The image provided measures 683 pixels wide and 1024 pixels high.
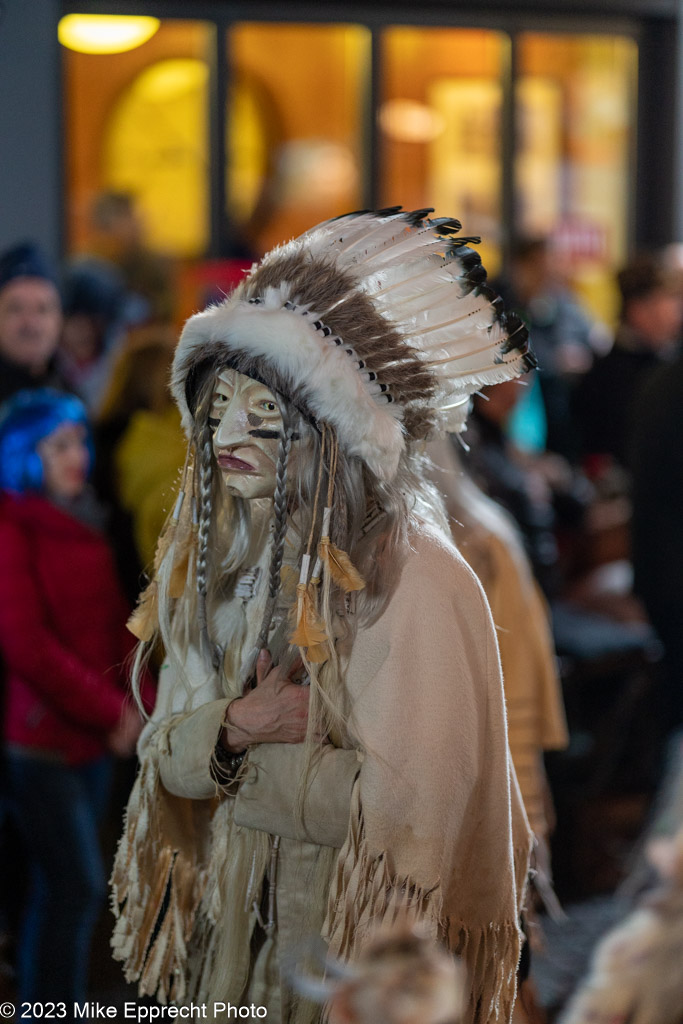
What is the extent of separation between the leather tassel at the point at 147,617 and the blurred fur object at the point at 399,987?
90 centimetres

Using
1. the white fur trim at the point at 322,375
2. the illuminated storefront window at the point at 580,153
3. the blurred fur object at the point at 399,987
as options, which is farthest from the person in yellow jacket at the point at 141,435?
the illuminated storefront window at the point at 580,153

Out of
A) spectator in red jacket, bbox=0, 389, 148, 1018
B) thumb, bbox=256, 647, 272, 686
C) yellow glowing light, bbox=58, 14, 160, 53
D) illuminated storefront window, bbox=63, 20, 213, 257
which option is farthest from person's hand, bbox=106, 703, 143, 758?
yellow glowing light, bbox=58, 14, 160, 53

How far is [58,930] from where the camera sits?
3045 millimetres

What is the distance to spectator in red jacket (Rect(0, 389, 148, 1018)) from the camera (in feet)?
10.2

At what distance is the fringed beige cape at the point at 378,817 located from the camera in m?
1.87

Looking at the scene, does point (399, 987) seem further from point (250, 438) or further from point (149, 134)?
point (149, 134)

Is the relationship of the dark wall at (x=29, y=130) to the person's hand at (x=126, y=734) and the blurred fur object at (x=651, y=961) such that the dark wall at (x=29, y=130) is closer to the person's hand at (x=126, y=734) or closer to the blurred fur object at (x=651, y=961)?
the person's hand at (x=126, y=734)

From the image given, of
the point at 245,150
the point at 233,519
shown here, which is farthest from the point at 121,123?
the point at 233,519

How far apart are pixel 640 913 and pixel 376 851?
616mm

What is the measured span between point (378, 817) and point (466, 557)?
121cm

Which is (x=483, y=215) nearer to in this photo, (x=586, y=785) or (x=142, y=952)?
(x=586, y=785)

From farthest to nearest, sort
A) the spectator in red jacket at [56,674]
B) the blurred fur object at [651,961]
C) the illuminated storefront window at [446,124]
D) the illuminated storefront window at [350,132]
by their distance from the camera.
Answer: the illuminated storefront window at [446,124] → the illuminated storefront window at [350,132] → the spectator in red jacket at [56,674] → the blurred fur object at [651,961]

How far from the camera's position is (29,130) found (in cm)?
676

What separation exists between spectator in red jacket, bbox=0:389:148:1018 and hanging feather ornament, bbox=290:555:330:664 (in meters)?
1.20
